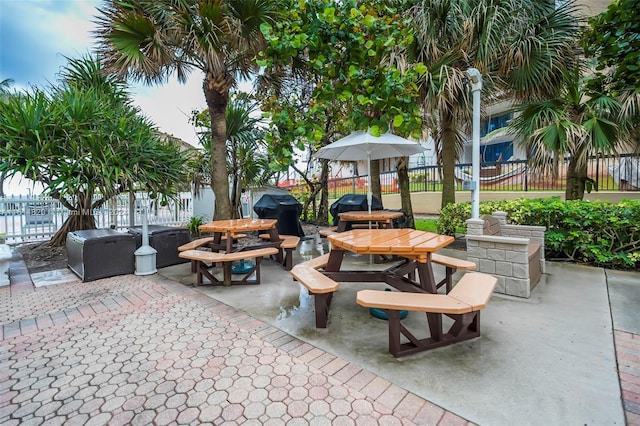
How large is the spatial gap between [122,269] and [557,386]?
513 cm

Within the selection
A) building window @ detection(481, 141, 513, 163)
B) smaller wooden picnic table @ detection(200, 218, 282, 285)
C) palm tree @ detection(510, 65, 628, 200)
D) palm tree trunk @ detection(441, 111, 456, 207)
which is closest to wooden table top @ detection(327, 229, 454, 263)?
smaller wooden picnic table @ detection(200, 218, 282, 285)

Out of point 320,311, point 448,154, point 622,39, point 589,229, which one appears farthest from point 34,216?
point 589,229

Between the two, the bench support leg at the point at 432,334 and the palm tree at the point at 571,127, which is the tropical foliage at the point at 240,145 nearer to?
the palm tree at the point at 571,127

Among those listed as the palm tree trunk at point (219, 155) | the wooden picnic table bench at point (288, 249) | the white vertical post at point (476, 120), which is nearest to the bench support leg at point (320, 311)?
the wooden picnic table bench at point (288, 249)

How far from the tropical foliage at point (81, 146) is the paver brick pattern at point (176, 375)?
2307 millimetres

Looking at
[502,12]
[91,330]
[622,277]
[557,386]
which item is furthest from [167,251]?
[502,12]

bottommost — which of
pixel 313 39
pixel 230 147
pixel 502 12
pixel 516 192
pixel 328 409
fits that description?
pixel 328 409

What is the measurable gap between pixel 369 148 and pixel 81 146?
15.2 feet

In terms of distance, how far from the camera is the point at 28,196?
22.6 feet

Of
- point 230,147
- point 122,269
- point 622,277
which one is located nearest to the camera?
point 622,277

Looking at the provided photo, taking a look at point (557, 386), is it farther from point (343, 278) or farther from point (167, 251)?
point (167, 251)

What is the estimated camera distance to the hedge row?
424 centimetres

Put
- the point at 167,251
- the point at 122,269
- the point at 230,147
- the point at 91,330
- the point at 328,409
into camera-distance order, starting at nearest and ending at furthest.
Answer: the point at 328,409
the point at 91,330
the point at 122,269
the point at 167,251
the point at 230,147

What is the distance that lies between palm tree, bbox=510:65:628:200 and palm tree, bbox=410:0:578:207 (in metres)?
A: 0.36
